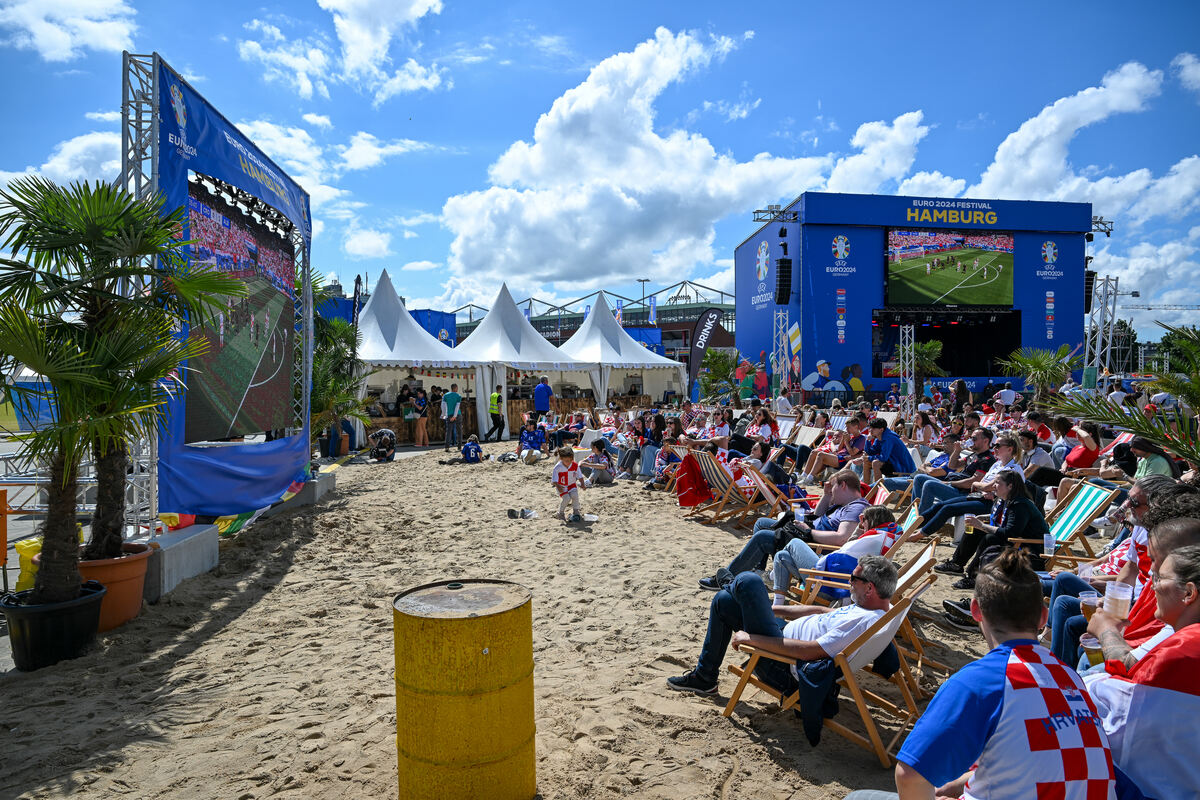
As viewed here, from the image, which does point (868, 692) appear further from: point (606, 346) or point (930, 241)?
point (930, 241)

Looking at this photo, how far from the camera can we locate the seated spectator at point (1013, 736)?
145 centimetres

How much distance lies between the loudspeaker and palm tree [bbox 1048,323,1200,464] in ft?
70.8

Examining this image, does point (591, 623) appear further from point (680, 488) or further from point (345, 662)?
point (680, 488)

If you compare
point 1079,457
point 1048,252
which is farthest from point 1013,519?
point 1048,252

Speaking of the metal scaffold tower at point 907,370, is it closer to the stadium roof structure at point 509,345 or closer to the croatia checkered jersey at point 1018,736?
the stadium roof structure at point 509,345

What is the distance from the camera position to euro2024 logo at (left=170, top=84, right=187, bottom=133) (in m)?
5.17

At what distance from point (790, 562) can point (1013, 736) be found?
2.60 meters

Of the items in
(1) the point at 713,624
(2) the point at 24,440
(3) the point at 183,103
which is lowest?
(1) the point at 713,624

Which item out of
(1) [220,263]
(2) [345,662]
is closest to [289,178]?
(1) [220,263]

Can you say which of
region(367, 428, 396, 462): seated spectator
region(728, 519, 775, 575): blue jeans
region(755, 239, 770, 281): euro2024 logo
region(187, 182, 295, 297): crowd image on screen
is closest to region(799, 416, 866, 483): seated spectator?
region(728, 519, 775, 575): blue jeans

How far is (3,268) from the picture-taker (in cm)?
372

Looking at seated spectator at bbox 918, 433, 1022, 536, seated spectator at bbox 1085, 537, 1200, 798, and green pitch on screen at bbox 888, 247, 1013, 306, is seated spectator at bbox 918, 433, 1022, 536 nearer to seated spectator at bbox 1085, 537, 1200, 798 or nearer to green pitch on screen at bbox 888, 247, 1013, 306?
seated spectator at bbox 1085, 537, 1200, 798

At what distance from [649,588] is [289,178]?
6.92 metres

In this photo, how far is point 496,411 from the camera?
1706 centimetres
